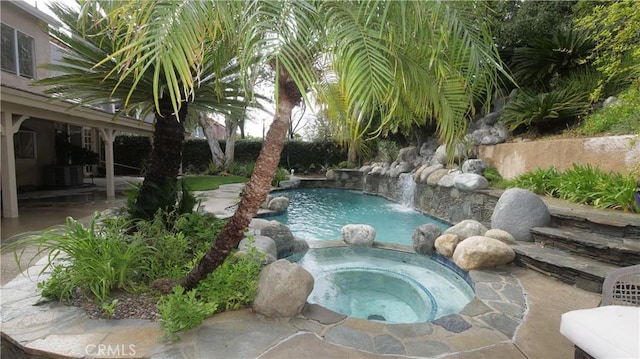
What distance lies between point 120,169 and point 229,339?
19334 millimetres

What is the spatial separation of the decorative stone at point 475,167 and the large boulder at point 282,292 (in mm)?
6431

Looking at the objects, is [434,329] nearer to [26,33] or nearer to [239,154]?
[26,33]

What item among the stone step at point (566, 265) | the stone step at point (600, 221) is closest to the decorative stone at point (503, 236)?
the stone step at point (566, 265)

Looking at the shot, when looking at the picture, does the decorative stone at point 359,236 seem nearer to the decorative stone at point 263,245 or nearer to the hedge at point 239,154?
the decorative stone at point 263,245

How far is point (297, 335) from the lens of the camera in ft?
7.62

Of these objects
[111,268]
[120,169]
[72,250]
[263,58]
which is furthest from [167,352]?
[120,169]

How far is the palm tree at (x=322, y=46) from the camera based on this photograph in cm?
156

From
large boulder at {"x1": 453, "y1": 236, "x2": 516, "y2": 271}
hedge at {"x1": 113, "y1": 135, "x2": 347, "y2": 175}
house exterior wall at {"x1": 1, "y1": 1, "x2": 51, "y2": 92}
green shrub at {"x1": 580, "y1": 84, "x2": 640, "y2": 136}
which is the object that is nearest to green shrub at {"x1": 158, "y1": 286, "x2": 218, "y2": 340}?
large boulder at {"x1": 453, "y1": 236, "x2": 516, "y2": 271}

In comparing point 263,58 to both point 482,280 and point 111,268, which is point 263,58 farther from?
point 482,280

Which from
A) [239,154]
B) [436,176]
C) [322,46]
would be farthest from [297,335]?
[239,154]

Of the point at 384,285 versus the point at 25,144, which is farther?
the point at 25,144

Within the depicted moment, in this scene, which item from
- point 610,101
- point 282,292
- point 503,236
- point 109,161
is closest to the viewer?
point 282,292

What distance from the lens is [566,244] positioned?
3.81 meters

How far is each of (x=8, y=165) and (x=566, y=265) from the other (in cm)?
914
